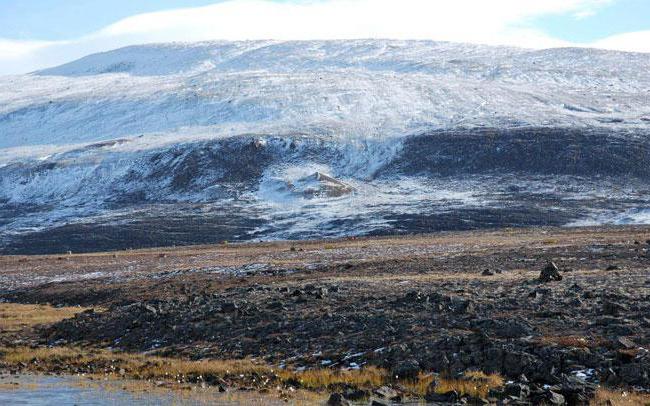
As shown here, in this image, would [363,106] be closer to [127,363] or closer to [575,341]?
[127,363]

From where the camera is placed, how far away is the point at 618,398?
18.7 m

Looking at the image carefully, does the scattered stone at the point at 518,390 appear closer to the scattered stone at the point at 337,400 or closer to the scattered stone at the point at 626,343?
the scattered stone at the point at 626,343

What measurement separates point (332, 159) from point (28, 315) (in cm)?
11156

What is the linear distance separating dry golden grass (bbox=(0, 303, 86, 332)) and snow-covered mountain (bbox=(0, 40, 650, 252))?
214 ft

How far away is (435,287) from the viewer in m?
32.9

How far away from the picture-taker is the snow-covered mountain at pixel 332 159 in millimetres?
117062

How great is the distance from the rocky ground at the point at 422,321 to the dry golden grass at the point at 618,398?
263 millimetres

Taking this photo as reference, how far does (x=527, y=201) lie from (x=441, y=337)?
9990 centimetres

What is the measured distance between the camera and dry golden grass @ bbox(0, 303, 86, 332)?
3508cm

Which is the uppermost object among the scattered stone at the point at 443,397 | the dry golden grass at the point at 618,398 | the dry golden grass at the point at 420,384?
the dry golden grass at the point at 618,398

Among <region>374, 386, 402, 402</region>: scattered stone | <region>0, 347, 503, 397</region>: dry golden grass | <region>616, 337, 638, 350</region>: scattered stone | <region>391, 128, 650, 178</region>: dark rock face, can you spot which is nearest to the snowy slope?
<region>391, 128, 650, 178</region>: dark rock face

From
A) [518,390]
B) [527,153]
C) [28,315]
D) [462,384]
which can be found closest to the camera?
[518,390]

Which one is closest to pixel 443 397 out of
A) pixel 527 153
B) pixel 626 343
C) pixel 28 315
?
pixel 626 343

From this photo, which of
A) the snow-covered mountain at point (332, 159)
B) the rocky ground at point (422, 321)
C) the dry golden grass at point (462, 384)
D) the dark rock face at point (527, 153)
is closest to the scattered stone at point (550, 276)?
the rocky ground at point (422, 321)
